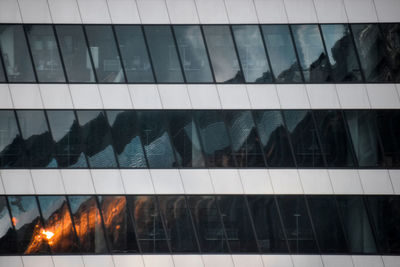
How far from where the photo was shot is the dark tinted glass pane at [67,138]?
19.2 meters

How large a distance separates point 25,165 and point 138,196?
4.89 m

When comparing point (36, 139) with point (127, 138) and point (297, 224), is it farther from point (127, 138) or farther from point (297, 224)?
point (297, 224)

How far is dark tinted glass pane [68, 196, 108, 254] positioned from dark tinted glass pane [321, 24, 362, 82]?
11437 millimetres

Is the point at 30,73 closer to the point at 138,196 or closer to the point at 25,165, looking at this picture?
the point at 25,165

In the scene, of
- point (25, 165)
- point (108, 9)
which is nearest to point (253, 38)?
point (108, 9)

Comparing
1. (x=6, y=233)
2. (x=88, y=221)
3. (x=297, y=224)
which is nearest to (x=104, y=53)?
(x=88, y=221)

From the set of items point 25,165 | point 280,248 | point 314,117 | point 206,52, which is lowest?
point 280,248

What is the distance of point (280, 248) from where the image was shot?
1902 cm

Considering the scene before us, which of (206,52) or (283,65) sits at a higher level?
(206,52)

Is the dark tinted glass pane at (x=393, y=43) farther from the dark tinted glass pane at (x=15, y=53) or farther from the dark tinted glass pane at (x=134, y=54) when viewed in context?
the dark tinted glass pane at (x=15, y=53)

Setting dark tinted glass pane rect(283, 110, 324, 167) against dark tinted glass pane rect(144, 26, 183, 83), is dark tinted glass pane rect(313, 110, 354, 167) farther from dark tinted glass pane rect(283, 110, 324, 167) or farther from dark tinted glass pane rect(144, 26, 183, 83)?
dark tinted glass pane rect(144, 26, 183, 83)

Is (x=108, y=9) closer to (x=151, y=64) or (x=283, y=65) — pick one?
(x=151, y=64)

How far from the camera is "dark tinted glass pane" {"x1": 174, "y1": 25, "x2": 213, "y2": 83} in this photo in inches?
766

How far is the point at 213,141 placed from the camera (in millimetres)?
19234
